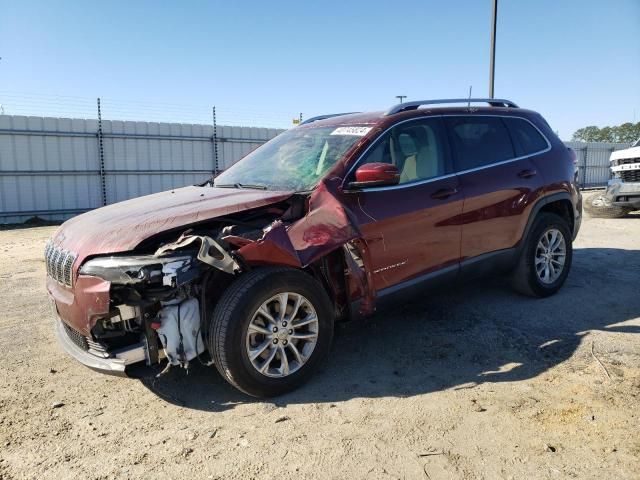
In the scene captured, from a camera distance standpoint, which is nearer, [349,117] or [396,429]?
[396,429]

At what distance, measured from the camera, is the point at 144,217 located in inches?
134

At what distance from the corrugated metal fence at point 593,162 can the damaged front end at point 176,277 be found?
81.9 ft

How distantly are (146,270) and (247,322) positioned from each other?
2.18 feet

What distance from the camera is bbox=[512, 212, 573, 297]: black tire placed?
16.6 ft

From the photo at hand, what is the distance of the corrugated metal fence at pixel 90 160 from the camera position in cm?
1398

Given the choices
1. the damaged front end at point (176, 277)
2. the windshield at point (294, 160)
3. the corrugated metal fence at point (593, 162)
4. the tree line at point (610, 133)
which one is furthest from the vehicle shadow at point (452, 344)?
the tree line at point (610, 133)

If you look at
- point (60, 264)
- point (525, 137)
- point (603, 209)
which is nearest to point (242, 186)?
point (60, 264)

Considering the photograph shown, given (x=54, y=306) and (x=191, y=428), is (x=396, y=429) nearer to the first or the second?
(x=191, y=428)

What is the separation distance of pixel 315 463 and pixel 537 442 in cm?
119

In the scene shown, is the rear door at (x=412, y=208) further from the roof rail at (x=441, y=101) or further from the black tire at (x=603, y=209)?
the black tire at (x=603, y=209)

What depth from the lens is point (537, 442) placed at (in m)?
2.79

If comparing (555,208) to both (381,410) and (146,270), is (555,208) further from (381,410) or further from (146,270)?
(146,270)

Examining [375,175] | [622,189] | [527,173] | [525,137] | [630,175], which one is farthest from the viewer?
[622,189]

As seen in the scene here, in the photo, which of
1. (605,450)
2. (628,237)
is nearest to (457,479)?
(605,450)
